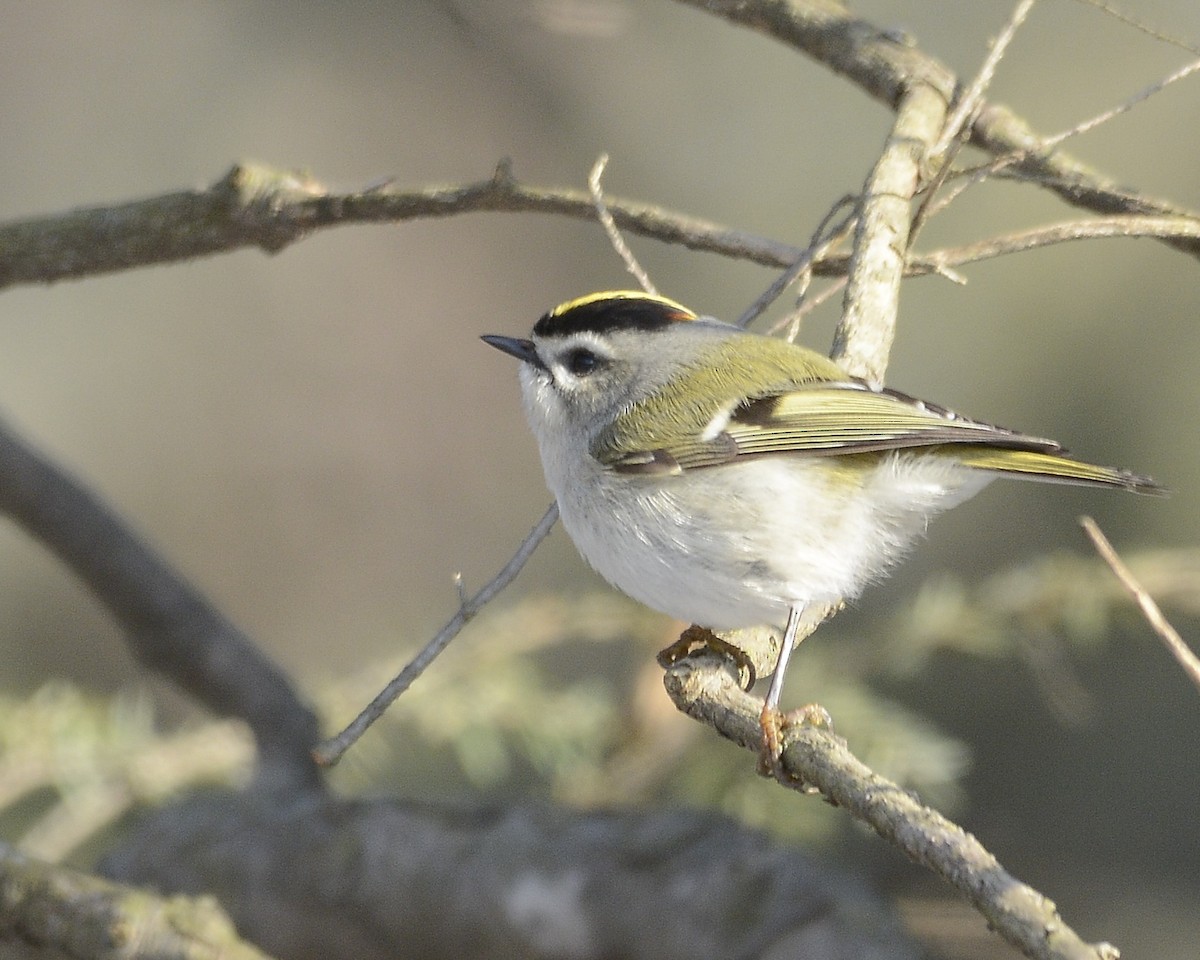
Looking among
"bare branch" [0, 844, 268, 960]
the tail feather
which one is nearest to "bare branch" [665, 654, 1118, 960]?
the tail feather

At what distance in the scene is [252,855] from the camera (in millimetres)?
1994

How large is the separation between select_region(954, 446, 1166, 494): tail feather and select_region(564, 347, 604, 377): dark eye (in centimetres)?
57

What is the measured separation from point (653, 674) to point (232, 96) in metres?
3.30

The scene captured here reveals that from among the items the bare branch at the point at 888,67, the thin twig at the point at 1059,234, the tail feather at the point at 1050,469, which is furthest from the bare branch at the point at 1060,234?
the tail feather at the point at 1050,469

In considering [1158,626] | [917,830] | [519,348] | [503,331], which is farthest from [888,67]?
[503,331]

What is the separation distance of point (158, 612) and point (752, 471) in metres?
1.34

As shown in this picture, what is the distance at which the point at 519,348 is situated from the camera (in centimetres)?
199

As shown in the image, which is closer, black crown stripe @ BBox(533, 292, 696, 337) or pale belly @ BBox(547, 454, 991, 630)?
pale belly @ BBox(547, 454, 991, 630)

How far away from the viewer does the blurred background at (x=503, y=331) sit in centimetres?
348

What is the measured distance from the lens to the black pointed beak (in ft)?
6.45

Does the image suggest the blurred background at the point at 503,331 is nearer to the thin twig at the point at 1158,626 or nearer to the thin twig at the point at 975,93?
the thin twig at the point at 975,93

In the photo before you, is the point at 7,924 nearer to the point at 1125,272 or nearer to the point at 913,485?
the point at 913,485

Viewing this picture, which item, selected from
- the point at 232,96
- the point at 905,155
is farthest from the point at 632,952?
the point at 232,96

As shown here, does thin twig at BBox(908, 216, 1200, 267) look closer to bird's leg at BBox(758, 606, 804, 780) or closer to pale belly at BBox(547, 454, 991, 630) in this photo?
pale belly at BBox(547, 454, 991, 630)
